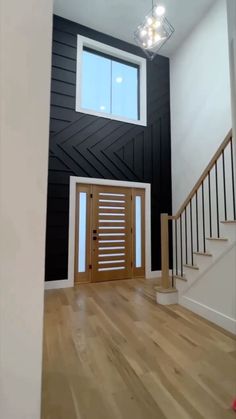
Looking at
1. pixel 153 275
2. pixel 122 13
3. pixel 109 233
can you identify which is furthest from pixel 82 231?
pixel 122 13

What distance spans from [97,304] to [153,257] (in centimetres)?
214

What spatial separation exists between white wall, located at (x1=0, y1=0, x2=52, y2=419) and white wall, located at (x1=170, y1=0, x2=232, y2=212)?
400 cm

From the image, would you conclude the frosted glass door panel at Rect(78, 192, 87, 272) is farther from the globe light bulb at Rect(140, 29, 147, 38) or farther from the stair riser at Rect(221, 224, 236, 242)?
the globe light bulb at Rect(140, 29, 147, 38)

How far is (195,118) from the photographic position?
4742 mm

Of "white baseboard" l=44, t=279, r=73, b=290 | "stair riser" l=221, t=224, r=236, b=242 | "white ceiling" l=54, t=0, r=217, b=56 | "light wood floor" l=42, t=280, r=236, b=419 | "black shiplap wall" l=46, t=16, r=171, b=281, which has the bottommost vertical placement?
"light wood floor" l=42, t=280, r=236, b=419

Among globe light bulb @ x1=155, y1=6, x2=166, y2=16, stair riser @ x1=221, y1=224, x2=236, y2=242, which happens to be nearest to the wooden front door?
stair riser @ x1=221, y1=224, x2=236, y2=242

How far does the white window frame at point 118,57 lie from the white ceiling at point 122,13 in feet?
1.11

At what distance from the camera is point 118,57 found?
5.13 m

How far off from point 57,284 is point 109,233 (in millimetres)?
1411

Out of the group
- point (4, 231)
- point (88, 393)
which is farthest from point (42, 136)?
point (88, 393)

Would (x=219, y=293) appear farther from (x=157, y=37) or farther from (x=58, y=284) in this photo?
(x=157, y=37)

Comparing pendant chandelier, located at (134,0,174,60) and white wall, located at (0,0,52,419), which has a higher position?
A: pendant chandelier, located at (134,0,174,60)

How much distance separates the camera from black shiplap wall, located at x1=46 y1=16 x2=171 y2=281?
4.27 metres

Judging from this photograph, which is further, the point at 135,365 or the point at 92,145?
the point at 92,145
